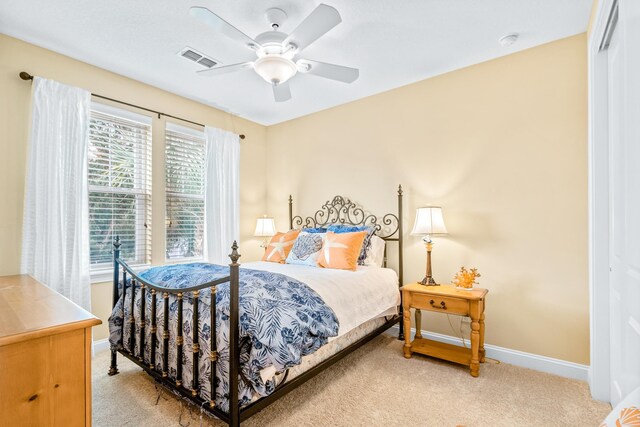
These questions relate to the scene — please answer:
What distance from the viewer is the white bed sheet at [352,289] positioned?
2199mm

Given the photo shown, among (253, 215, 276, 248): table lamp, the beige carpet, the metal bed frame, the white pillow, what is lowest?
the beige carpet

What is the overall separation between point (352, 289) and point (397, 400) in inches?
30.4

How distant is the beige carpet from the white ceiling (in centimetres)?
259

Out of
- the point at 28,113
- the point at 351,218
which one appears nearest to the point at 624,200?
the point at 351,218

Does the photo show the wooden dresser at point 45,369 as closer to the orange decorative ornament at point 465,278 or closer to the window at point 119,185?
the window at point 119,185

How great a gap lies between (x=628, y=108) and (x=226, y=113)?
3.83m

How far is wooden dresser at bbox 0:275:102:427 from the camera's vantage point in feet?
3.11

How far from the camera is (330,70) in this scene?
2.30 meters

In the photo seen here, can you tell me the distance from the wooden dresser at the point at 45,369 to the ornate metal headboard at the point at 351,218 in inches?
107

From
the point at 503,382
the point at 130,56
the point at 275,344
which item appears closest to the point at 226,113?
the point at 130,56

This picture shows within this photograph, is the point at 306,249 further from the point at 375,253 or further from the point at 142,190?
the point at 142,190

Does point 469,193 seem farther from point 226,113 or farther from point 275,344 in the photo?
point 226,113

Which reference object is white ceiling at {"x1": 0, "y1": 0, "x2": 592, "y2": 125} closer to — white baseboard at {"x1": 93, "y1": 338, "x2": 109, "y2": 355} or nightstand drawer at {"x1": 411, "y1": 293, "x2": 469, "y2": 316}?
nightstand drawer at {"x1": 411, "y1": 293, "x2": 469, "y2": 316}

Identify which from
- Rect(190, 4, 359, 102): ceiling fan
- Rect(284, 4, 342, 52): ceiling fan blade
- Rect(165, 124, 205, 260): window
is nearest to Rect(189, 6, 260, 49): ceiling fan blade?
Rect(190, 4, 359, 102): ceiling fan
